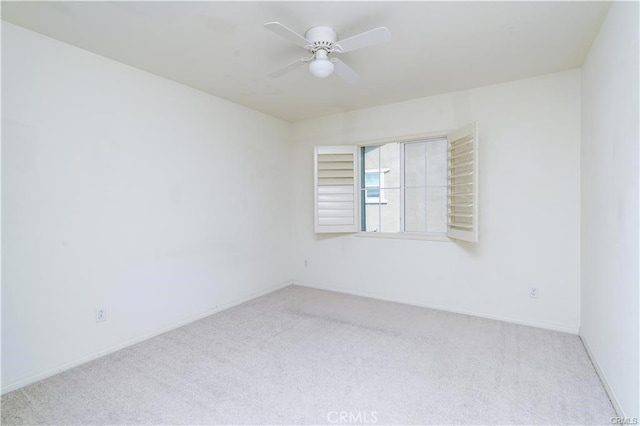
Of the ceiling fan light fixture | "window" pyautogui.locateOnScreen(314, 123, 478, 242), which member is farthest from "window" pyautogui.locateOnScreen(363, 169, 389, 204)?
the ceiling fan light fixture

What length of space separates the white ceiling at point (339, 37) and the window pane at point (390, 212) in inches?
50.8

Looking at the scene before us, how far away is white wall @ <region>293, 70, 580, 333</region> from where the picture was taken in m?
2.93

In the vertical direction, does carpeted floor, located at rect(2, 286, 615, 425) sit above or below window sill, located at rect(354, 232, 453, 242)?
below

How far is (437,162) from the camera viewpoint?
12.3 feet

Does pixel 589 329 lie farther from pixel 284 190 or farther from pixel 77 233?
pixel 77 233

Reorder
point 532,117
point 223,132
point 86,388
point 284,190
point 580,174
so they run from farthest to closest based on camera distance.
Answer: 1. point 284,190
2. point 223,132
3. point 532,117
4. point 580,174
5. point 86,388

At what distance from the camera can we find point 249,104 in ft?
12.6

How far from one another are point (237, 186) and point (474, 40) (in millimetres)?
2780

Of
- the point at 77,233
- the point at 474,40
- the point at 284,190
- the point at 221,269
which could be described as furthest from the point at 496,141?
the point at 77,233

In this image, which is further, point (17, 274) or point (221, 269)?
point (221, 269)

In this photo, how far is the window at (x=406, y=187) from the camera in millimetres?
3750

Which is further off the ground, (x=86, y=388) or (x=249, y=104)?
(x=249, y=104)

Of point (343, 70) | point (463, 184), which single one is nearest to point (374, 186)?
point (463, 184)

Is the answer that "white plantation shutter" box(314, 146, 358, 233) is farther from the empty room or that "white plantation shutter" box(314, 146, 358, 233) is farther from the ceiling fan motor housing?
the ceiling fan motor housing
